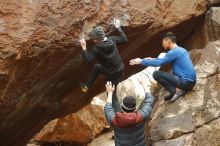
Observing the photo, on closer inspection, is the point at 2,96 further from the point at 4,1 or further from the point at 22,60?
the point at 4,1

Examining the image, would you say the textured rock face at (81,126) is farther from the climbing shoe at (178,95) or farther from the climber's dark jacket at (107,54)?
the climber's dark jacket at (107,54)

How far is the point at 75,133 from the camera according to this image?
16562 mm

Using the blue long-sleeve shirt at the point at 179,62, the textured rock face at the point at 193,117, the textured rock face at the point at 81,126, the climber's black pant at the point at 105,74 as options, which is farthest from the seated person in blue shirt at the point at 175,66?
the textured rock face at the point at 81,126

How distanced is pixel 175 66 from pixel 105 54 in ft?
4.47

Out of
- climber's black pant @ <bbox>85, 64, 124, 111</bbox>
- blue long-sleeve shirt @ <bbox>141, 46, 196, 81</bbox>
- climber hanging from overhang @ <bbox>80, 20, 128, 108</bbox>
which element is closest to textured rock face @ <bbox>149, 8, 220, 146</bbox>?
blue long-sleeve shirt @ <bbox>141, 46, 196, 81</bbox>

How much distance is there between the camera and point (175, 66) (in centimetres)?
946

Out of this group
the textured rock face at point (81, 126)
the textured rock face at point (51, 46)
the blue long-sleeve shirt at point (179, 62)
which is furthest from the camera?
the textured rock face at point (81, 126)

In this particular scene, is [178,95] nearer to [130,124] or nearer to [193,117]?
[193,117]

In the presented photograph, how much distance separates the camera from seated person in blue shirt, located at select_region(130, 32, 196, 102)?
917 cm

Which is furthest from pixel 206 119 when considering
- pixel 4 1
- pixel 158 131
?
pixel 4 1

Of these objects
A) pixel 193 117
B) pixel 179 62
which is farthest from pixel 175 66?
pixel 193 117

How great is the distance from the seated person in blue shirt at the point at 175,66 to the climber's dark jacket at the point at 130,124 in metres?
1.05

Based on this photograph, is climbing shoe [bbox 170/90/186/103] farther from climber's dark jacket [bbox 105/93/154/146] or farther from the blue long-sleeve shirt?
climber's dark jacket [bbox 105/93/154/146]

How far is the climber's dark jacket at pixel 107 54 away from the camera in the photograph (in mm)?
9023
